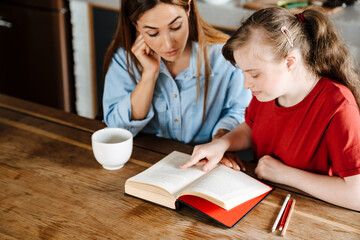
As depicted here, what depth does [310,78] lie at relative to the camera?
1084mm

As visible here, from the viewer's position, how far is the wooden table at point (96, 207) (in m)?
0.86

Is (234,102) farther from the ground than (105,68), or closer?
closer

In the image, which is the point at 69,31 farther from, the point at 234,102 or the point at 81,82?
the point at 234,102

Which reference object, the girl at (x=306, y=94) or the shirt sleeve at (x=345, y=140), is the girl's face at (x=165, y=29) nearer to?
the girl at (x=306, y=94)

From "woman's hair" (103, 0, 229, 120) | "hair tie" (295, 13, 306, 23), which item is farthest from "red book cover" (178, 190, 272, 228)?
"woman's hair" (103, 0, 229, 120)

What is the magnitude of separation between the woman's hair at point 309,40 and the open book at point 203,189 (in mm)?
347

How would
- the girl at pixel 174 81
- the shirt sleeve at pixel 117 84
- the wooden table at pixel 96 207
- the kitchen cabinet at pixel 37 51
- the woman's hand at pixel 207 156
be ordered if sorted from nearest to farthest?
1. the wooden table at pixel 96 207
2. the woman's hand at pixel 207 156
3. the girl at pixel 174 81
4. the shirt sleeve at pixel 117 84
5. the kitchen cabinet at pixel 37 51

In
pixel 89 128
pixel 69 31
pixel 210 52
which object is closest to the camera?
pixel 89 128

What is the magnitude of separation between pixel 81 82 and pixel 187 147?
1984 mm

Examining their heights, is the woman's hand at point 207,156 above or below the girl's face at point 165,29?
Result: below

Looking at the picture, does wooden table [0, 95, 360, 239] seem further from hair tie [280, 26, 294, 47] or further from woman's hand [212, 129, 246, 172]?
hair tie [280, 26, 294, 47]

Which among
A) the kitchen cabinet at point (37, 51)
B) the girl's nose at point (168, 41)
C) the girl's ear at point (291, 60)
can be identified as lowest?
the kitchen cabinet at point (37, 51)

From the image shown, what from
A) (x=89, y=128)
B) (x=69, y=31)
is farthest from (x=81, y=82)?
(x=89, y=128)

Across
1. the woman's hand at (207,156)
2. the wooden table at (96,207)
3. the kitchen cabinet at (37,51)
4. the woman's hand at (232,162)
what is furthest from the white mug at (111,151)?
the kitchen cabinet at (37,51)
